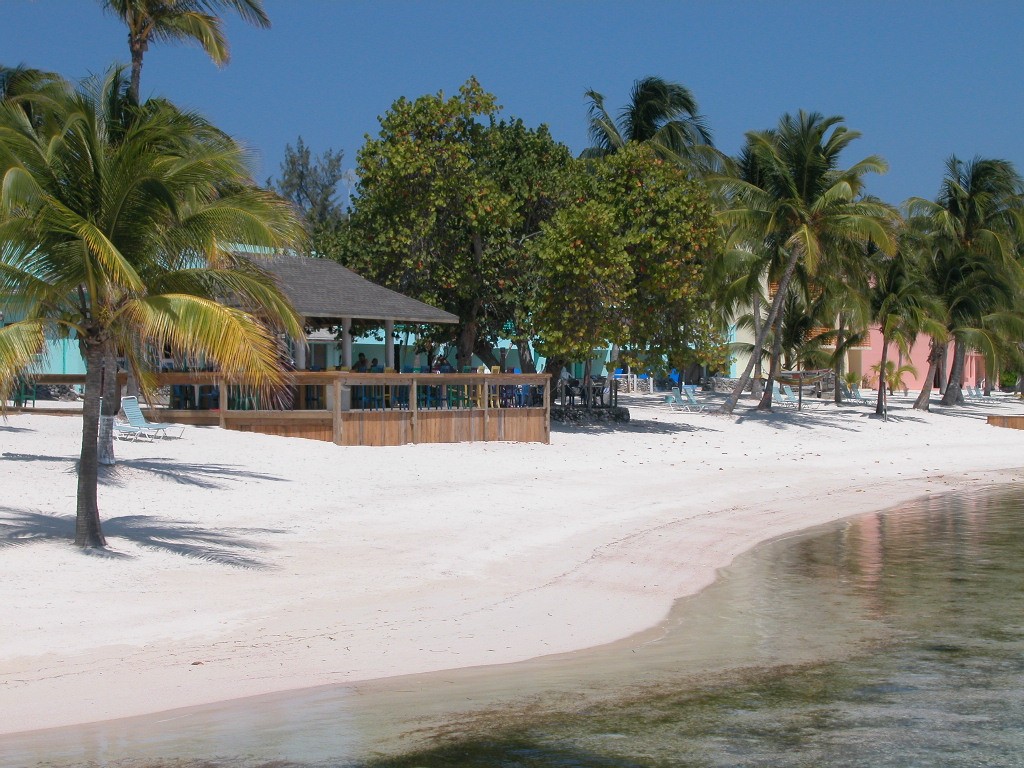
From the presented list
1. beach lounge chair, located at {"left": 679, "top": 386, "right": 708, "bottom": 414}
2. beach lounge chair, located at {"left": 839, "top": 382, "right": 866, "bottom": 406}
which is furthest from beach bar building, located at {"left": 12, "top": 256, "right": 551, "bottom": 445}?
beach lounge chair, located at {"left": 839, "top": 382, "right": 866, "bottom": 406}

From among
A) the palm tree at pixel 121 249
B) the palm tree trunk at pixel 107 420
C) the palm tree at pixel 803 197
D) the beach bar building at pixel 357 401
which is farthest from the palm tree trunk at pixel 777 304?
the palm tree at pixel 121 249

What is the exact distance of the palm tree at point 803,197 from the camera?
3091 centimetres

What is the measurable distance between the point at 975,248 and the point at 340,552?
111ft

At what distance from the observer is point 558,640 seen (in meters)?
9.98

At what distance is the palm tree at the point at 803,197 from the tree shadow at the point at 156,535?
20.7m

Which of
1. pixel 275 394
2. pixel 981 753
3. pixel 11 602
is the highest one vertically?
pixel 275 394

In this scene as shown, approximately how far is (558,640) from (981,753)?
144 inches

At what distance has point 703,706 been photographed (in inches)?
328

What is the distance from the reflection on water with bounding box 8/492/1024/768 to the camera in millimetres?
7262

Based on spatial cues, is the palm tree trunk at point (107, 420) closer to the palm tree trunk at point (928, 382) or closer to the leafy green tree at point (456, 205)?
the leafy green tree at point (456, 205)

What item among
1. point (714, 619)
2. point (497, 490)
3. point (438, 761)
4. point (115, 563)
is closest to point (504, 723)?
point (438, 761)

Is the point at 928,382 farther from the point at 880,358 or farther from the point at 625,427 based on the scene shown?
the point at 880,358

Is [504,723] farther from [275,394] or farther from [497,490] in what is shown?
[275,394]

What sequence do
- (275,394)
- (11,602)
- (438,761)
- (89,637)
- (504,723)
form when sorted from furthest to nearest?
(275,394), (11,602), (89,637), (504,723), (438,761)
